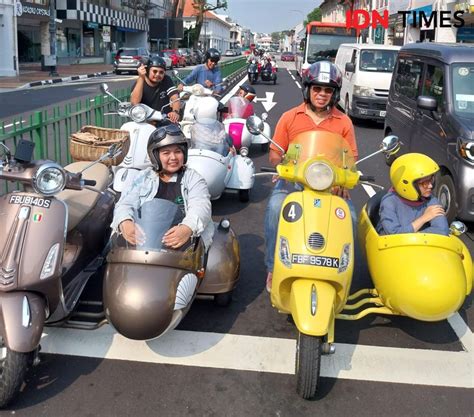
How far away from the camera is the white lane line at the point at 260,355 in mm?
3340

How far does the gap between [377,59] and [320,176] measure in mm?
12053

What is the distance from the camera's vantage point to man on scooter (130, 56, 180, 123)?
21.9 feet

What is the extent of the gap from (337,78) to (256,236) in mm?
2370

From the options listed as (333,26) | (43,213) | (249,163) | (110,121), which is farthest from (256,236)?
(333,26)

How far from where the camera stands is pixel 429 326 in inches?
155

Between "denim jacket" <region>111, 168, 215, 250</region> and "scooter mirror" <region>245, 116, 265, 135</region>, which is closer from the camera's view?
"denim jacket" <region>111, 168, 215, 250</region>

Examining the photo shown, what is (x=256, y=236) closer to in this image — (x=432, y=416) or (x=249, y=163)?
(x=249, y=163)

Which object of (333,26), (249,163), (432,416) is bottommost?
(432,416)

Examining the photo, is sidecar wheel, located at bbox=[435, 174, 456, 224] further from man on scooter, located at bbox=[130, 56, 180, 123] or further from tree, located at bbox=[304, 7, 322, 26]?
tree, located at bbox=[304, 7, 322, 26]

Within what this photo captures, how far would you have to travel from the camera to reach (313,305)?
3.02 meters

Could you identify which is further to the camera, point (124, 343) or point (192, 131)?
point (192, 131)

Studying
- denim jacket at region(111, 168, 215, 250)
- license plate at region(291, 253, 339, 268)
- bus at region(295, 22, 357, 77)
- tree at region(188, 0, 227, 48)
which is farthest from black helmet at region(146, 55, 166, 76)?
tree at region(188, 0, 227, 48)

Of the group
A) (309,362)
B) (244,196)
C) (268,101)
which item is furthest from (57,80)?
(309,362)

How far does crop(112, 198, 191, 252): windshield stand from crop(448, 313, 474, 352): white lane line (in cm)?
197
